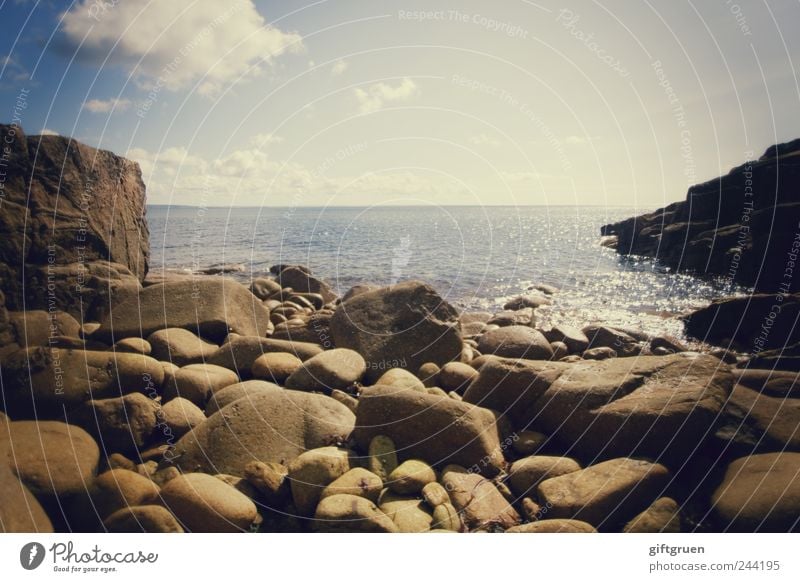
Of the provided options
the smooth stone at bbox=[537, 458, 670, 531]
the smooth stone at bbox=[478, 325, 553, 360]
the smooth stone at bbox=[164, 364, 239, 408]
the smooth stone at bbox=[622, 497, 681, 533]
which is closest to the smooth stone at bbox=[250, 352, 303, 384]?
the smooth stone at bbox=[164, 364, 239, 408]

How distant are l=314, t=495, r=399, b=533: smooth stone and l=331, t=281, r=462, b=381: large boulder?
303 cm

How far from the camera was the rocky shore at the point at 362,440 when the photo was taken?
12.1 feet

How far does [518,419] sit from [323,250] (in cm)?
2545

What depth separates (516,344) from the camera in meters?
7.50

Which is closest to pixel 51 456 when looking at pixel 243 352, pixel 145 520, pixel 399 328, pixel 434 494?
pixel 145 520

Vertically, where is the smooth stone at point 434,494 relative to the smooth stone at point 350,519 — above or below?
above

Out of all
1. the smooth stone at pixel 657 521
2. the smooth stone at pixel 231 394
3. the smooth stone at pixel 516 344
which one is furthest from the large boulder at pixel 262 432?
the smooth stone at pixel 516 344

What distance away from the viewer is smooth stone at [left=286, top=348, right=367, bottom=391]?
5797mm

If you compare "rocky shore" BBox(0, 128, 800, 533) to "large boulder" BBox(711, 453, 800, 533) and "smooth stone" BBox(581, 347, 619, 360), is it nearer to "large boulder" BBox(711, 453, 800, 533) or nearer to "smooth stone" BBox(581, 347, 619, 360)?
"large boulder" BBox(711, 453, 800, 533)

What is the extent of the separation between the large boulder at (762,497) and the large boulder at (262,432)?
11.4 feet

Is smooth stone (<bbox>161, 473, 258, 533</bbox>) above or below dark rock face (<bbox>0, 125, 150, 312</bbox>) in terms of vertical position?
below

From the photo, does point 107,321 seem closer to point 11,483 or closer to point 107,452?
point 107,452

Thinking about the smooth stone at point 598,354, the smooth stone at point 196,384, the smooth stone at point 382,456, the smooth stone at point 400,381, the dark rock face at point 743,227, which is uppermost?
the dark rock face at point 743,227

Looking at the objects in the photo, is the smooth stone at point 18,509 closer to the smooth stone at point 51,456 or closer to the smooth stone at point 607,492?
the smooth stone at point 51,456
